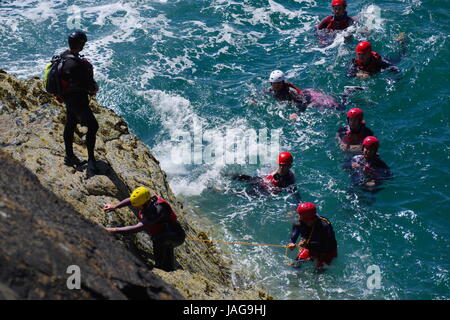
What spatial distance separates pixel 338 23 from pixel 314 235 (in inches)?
418

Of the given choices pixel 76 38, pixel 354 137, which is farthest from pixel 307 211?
pixel 76 38

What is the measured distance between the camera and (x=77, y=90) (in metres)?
7.84

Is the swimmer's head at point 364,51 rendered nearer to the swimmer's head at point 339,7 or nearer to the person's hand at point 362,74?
the person's hand at point 362,74

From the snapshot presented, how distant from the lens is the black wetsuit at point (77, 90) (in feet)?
25.1

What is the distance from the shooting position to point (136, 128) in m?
15.5

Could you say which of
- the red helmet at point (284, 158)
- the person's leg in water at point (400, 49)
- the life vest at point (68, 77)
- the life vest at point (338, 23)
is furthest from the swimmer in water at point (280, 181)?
the life vest at point (338, 23)

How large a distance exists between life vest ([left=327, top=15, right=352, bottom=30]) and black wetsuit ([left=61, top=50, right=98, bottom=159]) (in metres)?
12.4

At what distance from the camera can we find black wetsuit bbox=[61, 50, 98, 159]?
7656mm

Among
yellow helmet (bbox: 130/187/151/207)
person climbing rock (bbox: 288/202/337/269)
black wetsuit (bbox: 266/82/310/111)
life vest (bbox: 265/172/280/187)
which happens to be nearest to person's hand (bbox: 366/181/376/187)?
life vest (bbox: 265/172/280/187)

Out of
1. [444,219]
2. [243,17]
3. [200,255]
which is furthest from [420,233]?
[243,17]

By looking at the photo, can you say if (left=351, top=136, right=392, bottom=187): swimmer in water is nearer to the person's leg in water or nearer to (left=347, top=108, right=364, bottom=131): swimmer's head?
(left=347, top=108, right=364, bottom=131): swimmer's head

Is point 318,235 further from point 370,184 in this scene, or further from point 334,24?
point 334,24

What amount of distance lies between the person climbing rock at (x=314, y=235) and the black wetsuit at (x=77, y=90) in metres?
4.01

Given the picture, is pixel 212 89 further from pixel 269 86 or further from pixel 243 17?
pixel 243 17
